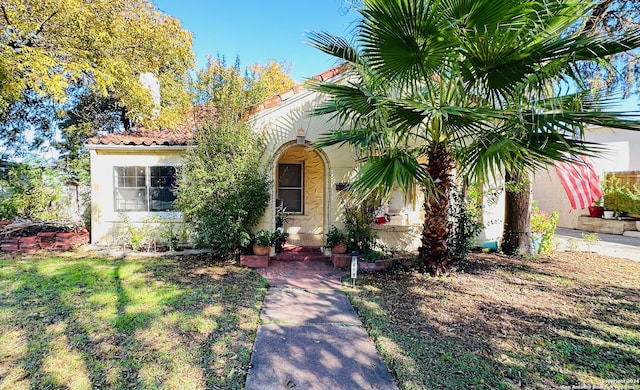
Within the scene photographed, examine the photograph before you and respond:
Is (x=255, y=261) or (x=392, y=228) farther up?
(x=392, y=228)

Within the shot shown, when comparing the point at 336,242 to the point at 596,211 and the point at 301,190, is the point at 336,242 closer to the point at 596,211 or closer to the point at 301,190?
the point at 301,190

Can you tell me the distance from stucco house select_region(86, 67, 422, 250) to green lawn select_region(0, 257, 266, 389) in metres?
2.66

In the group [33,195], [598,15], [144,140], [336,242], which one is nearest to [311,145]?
[336,242]

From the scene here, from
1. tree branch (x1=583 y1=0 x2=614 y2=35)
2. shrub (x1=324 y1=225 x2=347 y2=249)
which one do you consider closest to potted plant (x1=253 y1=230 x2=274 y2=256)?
shrub (x1=324 y1=225 x2=347 y2=249)

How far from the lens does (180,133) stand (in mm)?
10703

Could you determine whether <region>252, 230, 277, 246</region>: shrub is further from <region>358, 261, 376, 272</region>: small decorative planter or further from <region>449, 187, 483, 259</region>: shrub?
<region>449, 187, 483, 259</region>: shrub

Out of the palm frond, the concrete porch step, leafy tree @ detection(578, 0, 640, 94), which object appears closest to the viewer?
the palm frond

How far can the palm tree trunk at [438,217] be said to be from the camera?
22.1ft

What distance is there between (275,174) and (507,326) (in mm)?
7300

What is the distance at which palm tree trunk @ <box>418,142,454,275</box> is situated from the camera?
6.73 meters

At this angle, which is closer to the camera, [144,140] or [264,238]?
[264,238]

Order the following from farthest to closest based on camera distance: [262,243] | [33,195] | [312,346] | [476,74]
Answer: [33,195]
[262,243]
[476,74]
[312,346]

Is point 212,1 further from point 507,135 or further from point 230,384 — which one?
point 230,384

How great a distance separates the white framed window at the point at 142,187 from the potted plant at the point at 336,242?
17.8ft
